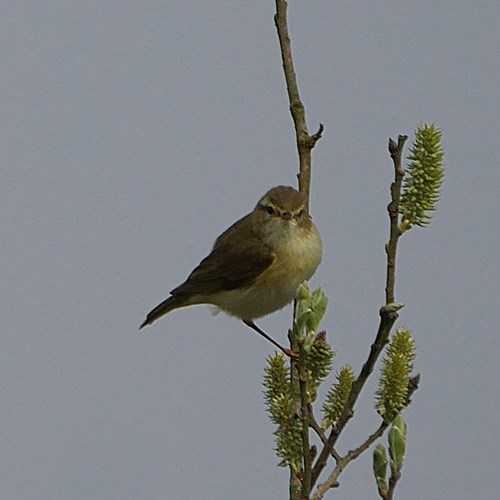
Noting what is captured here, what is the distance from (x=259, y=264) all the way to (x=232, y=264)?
194 millimetres

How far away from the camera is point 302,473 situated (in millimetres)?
2338

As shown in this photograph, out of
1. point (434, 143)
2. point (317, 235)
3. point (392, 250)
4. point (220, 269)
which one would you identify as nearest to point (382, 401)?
point (392, 250)

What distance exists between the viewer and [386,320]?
212 cm

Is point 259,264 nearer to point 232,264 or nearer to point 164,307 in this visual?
point 232,264

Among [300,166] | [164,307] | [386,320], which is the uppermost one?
[164,307]

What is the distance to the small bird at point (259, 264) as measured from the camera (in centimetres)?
468

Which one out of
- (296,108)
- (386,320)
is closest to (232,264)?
(296,108)

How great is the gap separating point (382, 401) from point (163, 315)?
294 cm

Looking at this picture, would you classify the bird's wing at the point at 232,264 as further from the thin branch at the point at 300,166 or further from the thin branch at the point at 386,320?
the thin branch at the point at 386,320

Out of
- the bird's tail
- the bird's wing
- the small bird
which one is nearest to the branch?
the small bird

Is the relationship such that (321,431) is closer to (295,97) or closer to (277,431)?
(277,431)

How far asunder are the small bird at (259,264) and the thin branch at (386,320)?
2.20 metres

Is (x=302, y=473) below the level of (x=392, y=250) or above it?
below

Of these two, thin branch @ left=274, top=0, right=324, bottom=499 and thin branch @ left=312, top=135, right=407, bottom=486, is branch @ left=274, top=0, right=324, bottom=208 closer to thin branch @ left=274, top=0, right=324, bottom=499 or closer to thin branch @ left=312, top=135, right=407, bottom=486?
thin branch @ left=274, top=0, right=324, bottom=499
